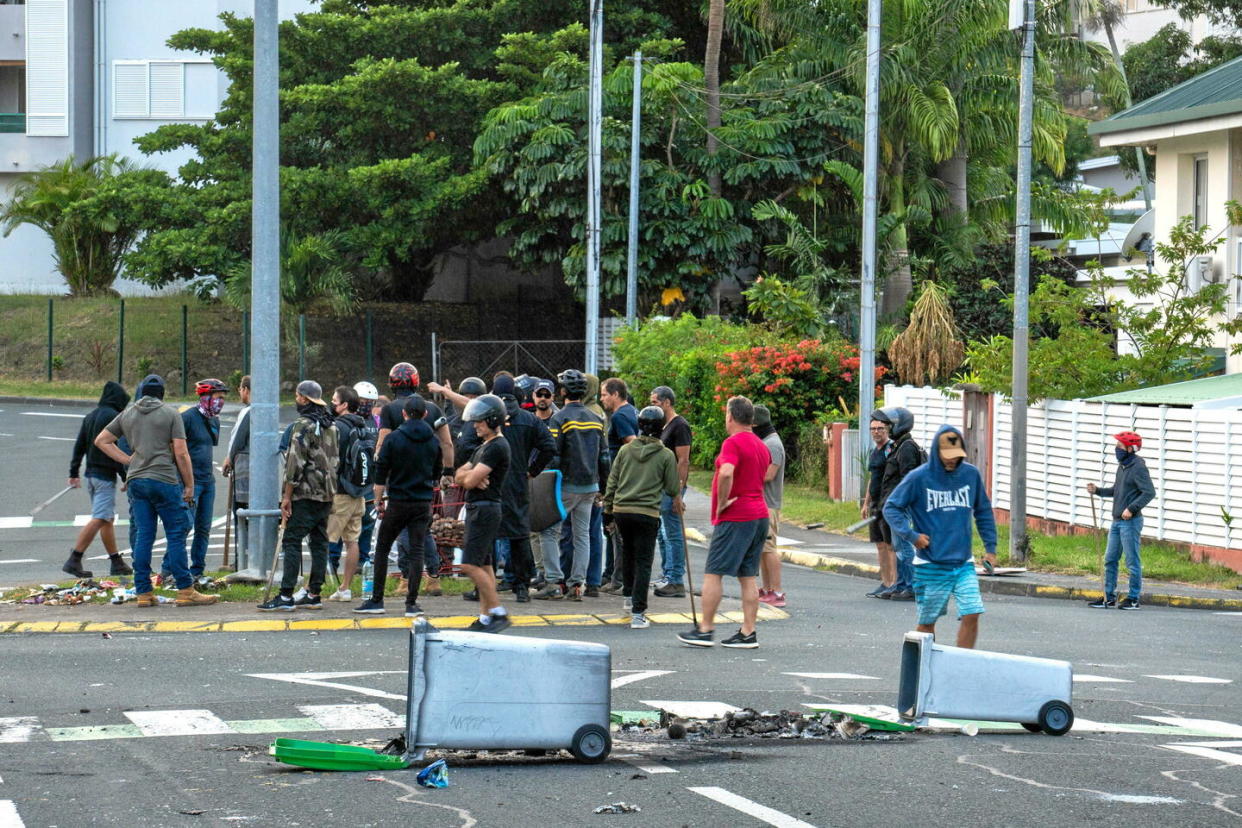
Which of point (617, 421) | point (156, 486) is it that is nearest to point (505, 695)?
point (156, 486)

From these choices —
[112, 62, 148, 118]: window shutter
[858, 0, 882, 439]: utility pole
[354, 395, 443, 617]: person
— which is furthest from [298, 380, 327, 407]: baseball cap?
[112, 62, 148, 118]: window shutter

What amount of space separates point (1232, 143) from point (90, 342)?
96.9 feet

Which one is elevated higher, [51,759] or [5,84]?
[5,84]

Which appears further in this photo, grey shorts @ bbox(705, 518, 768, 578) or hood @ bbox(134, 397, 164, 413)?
hood @ bbox(134, 397, 164, 413)

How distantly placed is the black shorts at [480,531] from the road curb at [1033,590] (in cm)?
693

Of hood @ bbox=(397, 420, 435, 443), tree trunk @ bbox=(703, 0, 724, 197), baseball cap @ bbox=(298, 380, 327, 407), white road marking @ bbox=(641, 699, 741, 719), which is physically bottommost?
white road marking @ bbox=(641, 699, 741, 719)

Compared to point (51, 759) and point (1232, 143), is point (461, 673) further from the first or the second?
point (1232, 143)

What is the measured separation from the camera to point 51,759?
7750 millimetres

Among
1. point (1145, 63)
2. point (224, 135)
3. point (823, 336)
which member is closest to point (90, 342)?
point (224, 135)

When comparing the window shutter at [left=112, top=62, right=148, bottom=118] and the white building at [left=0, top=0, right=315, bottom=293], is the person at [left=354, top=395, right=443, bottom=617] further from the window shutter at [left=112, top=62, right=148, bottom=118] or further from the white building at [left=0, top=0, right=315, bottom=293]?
the window shutter at [left=112, top=62, right=148, bottom=118]

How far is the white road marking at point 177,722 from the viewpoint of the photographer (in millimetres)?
8453

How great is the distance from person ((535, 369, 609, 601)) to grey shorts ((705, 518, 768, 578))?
7.44 feet

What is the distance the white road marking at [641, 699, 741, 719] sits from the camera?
8906 mm

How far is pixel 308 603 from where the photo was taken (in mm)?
13086
